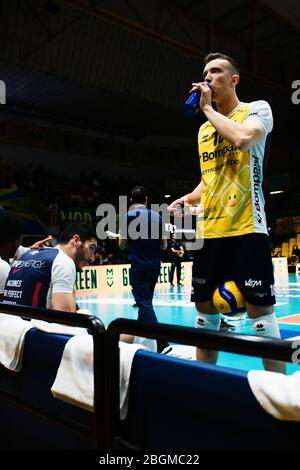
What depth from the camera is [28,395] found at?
2.16 meters

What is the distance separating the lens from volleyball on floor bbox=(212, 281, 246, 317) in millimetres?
2148

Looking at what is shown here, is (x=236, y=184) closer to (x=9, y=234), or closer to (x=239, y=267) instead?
(x=239, y=267)

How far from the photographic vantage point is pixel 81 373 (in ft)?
5.95

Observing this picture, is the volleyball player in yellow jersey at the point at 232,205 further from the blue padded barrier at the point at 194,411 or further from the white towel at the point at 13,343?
the white towel at the point at 13,343

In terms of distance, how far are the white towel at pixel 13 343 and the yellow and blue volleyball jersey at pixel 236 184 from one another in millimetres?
1062

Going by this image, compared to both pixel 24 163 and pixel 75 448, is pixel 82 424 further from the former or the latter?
pixel 24 163

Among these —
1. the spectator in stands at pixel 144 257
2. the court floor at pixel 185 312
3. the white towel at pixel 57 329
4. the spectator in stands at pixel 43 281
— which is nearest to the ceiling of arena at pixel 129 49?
the court floor at pixel 185 312

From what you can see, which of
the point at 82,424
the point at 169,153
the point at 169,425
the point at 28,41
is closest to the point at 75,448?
the point at 82,424

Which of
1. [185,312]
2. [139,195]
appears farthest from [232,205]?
[185,312]

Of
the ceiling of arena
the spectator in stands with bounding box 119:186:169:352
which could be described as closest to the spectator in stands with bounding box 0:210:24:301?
the spectator in stands with bounding box 119:186:169:352

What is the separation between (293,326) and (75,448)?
184 inches

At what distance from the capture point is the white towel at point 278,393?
1196 mm

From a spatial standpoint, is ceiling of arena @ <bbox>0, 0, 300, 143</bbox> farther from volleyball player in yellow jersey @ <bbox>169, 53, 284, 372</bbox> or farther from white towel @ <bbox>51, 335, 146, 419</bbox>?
white towel @ <bbox>51, 335, 146, 419</bbox>

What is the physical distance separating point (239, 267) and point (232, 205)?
322mm
